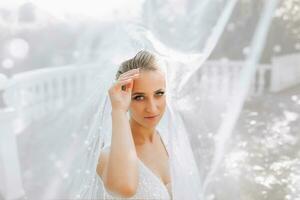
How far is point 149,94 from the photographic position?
995 millimetres

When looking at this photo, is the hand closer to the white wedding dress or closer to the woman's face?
the woman's face

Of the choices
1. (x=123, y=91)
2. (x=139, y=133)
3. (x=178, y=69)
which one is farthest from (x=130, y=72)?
(x=178, y=69)

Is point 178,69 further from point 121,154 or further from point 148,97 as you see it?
point 121,154

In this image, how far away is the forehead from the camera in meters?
0.99

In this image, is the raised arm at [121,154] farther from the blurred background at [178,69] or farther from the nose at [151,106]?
the blurred background at [178,69]

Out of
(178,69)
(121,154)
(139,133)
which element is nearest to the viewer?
(121,154)

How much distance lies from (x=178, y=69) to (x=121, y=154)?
0.38 meters

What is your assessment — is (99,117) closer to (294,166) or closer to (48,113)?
(48,113)

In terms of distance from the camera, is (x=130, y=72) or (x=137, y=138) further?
(x=137, y=138)

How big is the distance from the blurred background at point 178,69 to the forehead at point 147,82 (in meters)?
0.22

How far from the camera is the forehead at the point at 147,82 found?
99 cm

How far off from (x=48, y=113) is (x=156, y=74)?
895mm

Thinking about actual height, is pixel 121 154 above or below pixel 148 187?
above

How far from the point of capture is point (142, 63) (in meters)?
1.02
